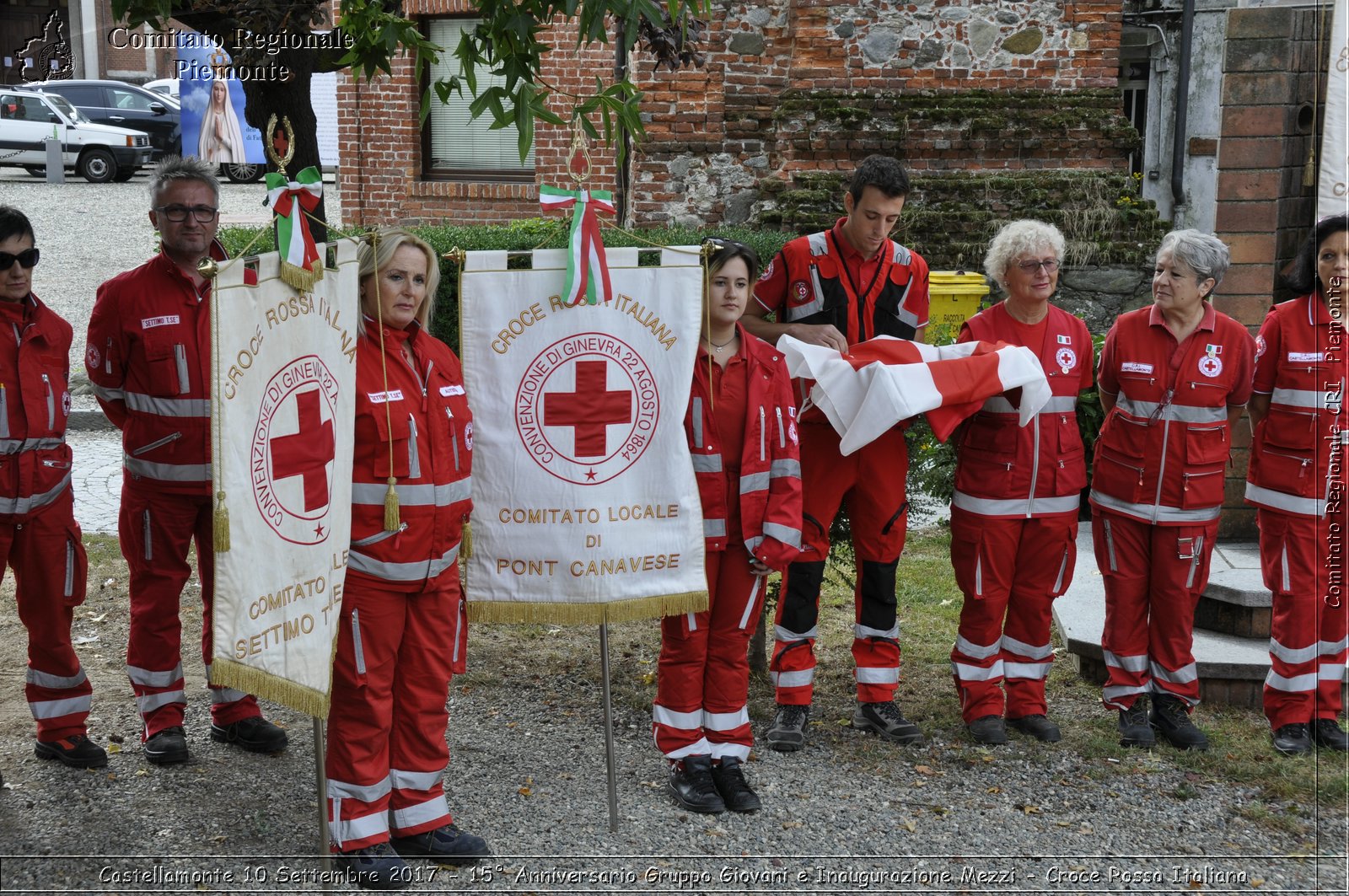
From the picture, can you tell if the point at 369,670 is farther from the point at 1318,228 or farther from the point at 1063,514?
the point at 1318,228

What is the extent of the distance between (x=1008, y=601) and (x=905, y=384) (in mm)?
1109

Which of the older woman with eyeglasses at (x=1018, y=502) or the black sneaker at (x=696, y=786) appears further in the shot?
the older woman with eyeglasses at (x=1018, y=502)

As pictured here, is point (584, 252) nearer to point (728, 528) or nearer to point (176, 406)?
point (728, 528)

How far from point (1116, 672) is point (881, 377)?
1.65 m

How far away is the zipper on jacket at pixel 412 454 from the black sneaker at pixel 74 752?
2.03 m

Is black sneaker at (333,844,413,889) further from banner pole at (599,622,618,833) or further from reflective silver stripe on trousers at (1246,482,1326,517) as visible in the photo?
reflective silver stripe on trousers at (1246,482,1326,517)

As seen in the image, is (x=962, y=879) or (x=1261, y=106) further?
(x=1261, y=106)

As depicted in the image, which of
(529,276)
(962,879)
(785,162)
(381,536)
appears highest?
(785,162)

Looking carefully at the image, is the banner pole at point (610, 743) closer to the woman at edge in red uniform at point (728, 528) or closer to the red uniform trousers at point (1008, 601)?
the woman at edge in red uniform at point (728, 528)

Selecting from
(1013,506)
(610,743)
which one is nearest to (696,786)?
(610,743)

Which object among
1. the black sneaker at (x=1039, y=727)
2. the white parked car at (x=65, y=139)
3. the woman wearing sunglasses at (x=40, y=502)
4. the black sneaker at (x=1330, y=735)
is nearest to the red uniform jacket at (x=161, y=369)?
the woman wearing sunglasses at (x=40, y=502)

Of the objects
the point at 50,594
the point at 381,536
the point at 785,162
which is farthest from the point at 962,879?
the point at 785,162

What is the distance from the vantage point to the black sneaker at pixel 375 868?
13.4 ft

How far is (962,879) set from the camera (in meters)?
4.31
